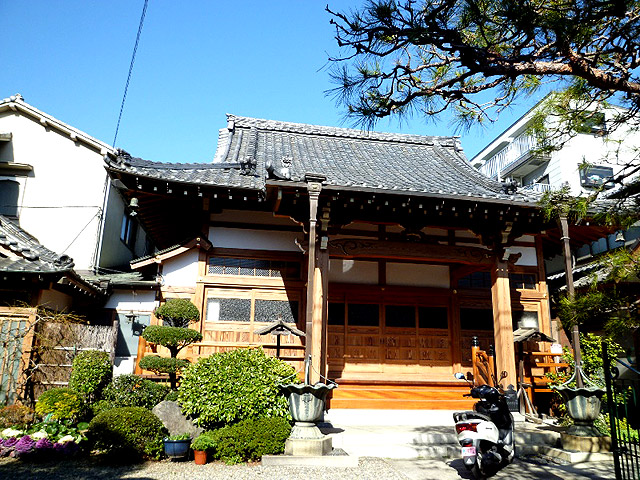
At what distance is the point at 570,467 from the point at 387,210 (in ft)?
18.5

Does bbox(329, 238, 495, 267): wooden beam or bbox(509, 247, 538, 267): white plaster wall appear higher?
bbox(509, 247, 538, 267): white plaster wall

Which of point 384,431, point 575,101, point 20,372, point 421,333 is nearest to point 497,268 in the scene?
point 421,333

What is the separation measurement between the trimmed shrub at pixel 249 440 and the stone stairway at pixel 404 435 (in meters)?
1.02

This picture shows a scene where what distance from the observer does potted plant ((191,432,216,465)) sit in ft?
22.4

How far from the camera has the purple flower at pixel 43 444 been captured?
6871 mm

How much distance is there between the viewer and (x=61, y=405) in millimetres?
7703

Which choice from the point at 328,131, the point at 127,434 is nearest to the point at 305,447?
the point at 127,434

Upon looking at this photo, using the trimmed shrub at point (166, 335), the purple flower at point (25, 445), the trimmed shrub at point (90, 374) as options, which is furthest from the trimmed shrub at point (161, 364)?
the purple flower at point (25, 445)

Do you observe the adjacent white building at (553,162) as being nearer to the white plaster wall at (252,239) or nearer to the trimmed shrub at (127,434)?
the white plaster wall at (252,239)

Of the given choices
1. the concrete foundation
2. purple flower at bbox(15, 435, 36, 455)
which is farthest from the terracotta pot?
purple flower at bbox(15, 435, 36, 455)

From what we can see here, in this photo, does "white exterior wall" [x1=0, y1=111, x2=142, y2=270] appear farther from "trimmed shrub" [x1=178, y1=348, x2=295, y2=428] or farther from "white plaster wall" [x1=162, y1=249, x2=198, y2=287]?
"trimmed shrub" [x1=178, y1=348, x2=295, y2=428]

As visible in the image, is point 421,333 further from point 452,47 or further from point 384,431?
point 452,47

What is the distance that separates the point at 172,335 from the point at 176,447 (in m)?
2.15

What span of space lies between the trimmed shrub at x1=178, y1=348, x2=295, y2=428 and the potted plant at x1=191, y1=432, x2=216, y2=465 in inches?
18.9
